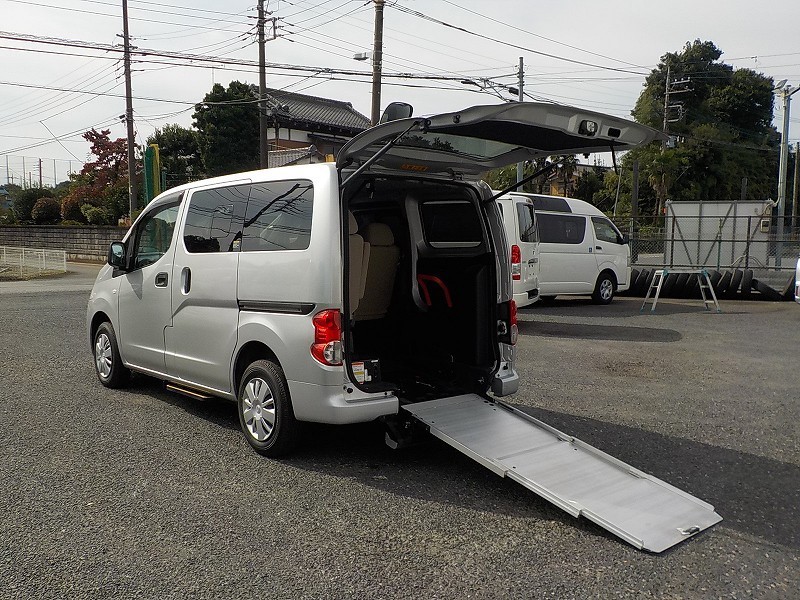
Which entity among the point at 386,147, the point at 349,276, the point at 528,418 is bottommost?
the point at 528,418

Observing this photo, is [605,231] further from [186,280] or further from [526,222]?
[186,280]

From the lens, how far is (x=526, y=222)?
11.5m

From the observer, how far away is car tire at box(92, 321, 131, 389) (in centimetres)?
659

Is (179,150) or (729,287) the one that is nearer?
(729,287)

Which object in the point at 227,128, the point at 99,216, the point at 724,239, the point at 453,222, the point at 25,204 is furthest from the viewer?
Answer: the point at 25,204

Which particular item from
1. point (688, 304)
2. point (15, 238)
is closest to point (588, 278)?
point (688, 304)

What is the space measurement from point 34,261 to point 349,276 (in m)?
24.3

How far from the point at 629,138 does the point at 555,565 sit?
2684 millimetres

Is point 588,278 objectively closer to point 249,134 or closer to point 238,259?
point 238,259

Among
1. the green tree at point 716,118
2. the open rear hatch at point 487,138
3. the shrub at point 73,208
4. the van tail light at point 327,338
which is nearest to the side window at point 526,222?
the open rear hatch at point 487,138

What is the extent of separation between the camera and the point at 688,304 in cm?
1494

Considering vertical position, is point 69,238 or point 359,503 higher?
point 69,238

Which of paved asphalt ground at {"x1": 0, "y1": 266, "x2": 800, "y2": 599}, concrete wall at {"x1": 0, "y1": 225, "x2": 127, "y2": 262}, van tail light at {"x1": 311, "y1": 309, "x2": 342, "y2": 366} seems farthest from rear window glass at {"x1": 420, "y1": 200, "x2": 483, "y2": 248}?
concrete wall at {"x1": 0, "y1": 225, "x2": 127, "y2": 262}

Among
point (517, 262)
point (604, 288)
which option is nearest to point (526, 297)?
point (517, 262)
